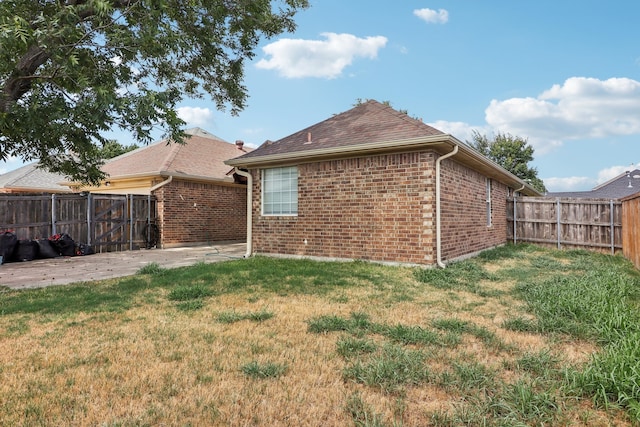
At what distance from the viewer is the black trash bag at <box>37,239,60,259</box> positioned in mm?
10188

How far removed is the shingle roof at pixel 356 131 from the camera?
7961mm

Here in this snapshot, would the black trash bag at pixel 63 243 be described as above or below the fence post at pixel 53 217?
below

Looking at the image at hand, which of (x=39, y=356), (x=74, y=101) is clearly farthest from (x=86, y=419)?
(x=74, y=101)

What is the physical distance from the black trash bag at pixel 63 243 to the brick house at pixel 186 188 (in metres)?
3.04

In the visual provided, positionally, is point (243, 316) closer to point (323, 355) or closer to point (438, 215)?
point (323, 355)

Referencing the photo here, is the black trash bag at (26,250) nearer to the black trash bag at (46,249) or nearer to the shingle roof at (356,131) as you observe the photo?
the black trash bag at (46,249)

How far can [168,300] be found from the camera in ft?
16.4

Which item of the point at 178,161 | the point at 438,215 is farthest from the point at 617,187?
the point at 178,161

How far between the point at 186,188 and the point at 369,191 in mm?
8770

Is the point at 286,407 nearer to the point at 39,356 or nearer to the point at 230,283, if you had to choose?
the point at 39,356

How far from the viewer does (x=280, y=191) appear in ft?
31.9

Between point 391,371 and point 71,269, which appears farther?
point 71,269

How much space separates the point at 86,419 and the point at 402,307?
11.6 feet

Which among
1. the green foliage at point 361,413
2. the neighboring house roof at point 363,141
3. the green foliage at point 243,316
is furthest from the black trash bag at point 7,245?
the green foliage at point 361,413
